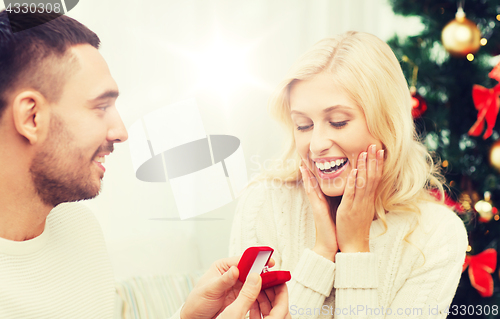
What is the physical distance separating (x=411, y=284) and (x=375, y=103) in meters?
0.44

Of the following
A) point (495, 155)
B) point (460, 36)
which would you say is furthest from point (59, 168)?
point (495, 155)

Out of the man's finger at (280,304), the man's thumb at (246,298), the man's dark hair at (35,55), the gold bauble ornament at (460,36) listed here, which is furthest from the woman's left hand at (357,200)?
the man's dark hair at (35,55)

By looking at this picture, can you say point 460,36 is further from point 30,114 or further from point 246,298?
point 30,114

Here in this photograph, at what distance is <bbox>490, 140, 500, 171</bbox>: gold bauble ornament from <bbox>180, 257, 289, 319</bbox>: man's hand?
0.87 meters

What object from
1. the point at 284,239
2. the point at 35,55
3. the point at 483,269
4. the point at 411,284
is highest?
the point at 35,55

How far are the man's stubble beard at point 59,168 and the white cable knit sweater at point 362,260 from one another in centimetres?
38

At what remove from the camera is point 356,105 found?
36.4 inches

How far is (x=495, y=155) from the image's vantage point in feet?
4.18

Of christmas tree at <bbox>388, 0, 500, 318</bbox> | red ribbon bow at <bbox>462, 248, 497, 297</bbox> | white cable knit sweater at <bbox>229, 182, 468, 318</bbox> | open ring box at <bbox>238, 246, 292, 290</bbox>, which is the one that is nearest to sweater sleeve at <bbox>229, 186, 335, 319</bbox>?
white cable knit sweater at <bbox>229, 182, 468, 318</bbox>

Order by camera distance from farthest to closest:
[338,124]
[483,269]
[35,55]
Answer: [483,269], [338,124], [35,55]

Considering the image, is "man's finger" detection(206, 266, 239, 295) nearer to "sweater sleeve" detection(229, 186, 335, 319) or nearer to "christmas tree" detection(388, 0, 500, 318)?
"sweater sleeve" detection(229, 186, 335, 319)

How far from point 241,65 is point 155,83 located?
21 cm

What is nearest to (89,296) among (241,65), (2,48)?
(2,48)

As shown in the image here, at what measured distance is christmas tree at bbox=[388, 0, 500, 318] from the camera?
118 centimetres
